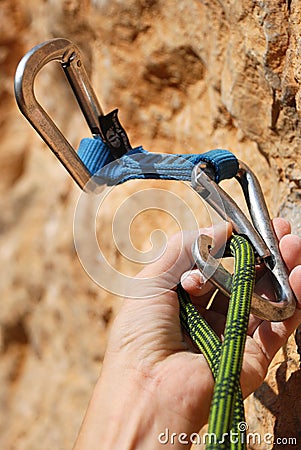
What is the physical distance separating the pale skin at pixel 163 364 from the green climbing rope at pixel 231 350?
1.0 inches

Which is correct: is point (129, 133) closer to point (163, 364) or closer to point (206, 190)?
point (206, 190)

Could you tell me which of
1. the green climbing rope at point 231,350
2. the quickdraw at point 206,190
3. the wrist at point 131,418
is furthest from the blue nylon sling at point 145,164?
the wrist at point 131,418

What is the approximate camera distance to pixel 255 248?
796 millimetres

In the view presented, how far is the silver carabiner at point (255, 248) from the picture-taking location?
30.1 inches

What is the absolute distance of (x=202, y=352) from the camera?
0.76 m

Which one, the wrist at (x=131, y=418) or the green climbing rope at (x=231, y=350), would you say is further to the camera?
the wrist at (x=131, y=418)

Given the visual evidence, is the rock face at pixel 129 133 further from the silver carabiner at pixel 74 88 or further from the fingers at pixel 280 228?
the silver carabiner at pixel 74 88

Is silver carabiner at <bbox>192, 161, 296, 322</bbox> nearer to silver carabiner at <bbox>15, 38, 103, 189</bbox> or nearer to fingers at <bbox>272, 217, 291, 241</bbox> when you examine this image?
fingers at <bbox>272, 217, 291, 241</bbox>

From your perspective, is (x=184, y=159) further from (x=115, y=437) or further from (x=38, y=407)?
(x=38, y=407)

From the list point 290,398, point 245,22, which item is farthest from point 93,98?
point 290,398

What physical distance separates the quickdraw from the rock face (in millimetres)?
136

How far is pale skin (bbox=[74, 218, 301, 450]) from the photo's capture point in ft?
2.44

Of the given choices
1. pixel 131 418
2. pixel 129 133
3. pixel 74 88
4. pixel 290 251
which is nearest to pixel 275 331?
Answer: pixel 290 251

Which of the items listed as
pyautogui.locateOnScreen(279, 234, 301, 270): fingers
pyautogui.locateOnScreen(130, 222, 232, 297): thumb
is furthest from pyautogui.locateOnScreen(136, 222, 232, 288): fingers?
pyautogui.locateOnScreen(279, 234, 301, 270): fingers
